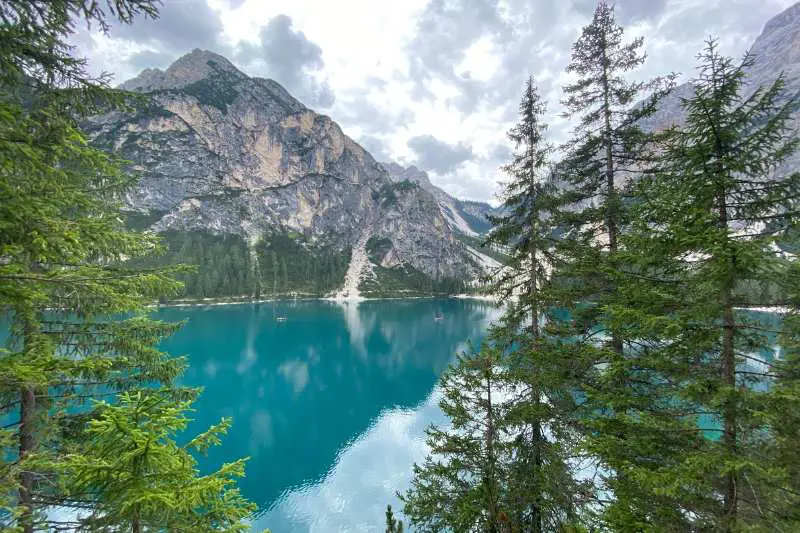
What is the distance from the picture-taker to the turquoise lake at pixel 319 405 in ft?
83.1

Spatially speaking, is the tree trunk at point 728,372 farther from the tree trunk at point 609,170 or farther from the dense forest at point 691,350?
the tree trunk at point 609,170

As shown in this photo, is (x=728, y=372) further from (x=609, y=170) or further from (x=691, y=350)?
(x=609, y=170)

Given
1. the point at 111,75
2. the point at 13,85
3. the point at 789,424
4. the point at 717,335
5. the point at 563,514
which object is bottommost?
the point at 563,514

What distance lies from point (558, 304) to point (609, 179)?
433 cm

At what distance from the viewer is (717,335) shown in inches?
215

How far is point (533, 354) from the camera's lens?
9891 mm

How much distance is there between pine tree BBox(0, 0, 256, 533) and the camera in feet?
13.7

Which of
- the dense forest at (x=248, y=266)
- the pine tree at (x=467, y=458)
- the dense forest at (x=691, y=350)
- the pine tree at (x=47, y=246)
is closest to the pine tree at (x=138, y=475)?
the pine tree at (x=47, y=246)

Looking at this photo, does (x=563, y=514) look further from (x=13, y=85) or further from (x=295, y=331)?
(x=295, y=331)

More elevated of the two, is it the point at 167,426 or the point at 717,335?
the point at 717,335

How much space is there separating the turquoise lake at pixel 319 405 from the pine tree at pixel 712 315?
10312 mm

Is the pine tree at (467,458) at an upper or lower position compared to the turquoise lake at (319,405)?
upper

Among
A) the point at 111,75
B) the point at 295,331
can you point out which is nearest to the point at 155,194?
the point at 295,331

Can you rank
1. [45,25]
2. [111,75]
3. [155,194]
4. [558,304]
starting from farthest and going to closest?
[155,194]
[558,304]
[111,75]
[45,25]
